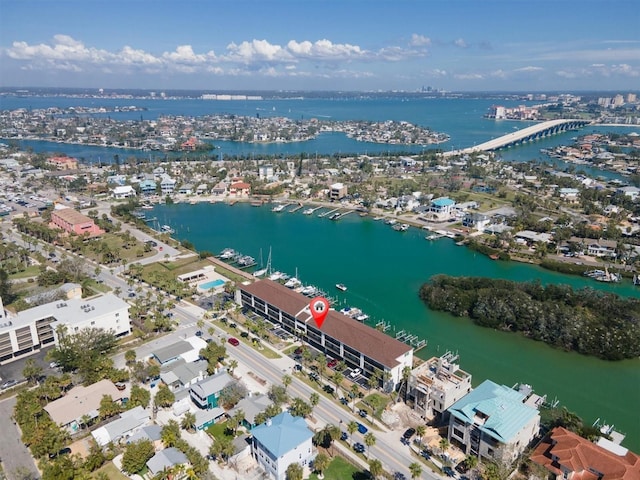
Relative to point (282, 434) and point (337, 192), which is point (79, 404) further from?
point (337, 192)

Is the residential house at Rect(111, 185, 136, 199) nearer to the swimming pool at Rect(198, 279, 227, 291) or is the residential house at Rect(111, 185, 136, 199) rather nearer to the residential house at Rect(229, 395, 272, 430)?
the swimming pool at Rect(198, 279, 227, 291)

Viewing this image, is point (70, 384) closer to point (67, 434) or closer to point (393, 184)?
point (67, 434)

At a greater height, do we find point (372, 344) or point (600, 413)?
point (372, 344)

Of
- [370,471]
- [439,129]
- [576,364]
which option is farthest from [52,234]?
[439,129]

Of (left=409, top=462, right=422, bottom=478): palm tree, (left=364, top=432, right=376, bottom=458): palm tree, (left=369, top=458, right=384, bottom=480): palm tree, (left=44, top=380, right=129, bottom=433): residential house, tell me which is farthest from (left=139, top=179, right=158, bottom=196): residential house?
(left=409, top=462, right=422, bottom=478): palm tree

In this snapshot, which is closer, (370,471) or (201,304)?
(370,471)

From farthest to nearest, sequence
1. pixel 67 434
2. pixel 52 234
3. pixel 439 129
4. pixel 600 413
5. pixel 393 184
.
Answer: pixel 439 129 < pixel 393 184 < pixel 52 234 < pixel 600 413 < pixel 67 434

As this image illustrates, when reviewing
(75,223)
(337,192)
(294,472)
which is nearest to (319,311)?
(294,472)
